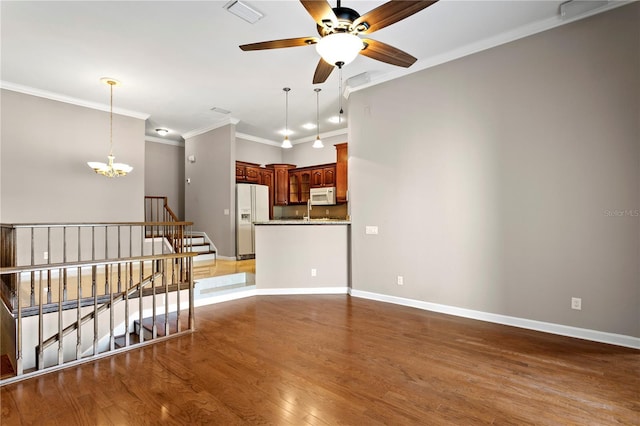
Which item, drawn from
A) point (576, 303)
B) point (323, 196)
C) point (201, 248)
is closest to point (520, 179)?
point (576, 303)

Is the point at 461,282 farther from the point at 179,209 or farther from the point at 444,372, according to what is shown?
the point at 179,209

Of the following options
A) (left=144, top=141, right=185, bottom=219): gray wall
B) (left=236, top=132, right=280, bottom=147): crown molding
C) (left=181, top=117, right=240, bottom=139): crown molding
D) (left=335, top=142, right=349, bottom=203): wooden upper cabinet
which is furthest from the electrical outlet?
(left=144, top=141, right=185, bottom=219): gray wall

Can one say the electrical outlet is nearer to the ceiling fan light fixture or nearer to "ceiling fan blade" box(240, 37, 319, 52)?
the ceiling fan light fixture

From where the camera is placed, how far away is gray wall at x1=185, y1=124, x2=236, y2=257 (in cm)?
711

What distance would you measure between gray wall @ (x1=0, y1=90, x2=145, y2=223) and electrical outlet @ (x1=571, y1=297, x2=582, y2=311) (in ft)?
23.0

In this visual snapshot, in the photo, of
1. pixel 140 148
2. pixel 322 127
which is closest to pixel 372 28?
pixel 322 127

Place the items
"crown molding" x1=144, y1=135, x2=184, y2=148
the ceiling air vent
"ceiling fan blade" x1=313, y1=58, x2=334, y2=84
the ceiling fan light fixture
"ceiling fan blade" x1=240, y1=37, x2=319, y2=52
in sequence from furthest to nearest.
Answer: "crown molding" x1=144, y1=135, x2=184, y2=148
the ceiling air vent
"ceiling fan blade" x1=313, y1=58, x2=334, y2=84
"ceiling fan blade" x1=240, y1=37, x2=319, y2=52
the ceiling fan light fixture

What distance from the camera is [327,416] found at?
1.93 metres

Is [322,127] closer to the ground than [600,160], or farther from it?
farther from it

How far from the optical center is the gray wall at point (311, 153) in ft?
26.6

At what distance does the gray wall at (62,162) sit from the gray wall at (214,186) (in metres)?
1.51

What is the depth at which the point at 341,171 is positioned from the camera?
7.09 m

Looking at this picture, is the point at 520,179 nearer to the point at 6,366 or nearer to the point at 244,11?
the point at 244,11

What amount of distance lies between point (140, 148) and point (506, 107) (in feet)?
21.2
